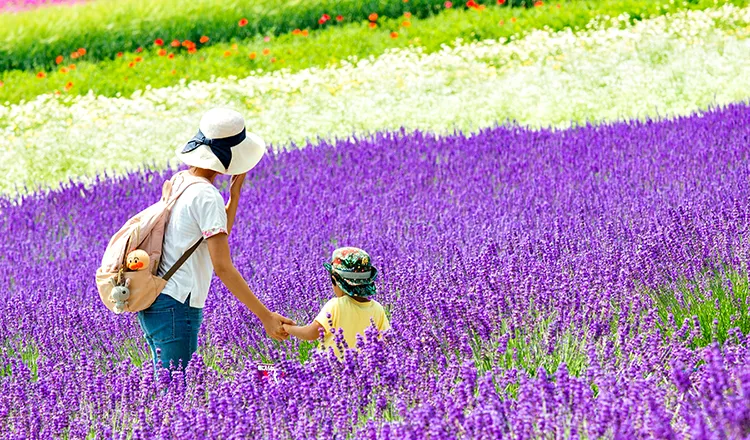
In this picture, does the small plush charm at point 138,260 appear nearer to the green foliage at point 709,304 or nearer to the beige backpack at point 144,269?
the beige backpack at point 144,269

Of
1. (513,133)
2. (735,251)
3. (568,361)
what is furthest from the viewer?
(513,133)

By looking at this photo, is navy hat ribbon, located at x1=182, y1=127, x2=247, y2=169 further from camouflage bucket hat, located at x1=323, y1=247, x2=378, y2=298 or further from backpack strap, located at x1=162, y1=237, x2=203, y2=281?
camouflage bucket hat, located at x1=323, y1=247, x2=378, y2=298

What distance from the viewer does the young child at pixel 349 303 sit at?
3881mm

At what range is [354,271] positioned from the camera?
390 cm

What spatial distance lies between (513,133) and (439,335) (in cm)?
518

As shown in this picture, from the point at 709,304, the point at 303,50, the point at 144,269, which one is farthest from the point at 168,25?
the point at 709,304

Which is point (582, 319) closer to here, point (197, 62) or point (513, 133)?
point (513, 133)

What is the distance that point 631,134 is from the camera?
808cm

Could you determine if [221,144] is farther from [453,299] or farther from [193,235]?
[453,299]

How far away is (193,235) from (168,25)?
13835 millimetres

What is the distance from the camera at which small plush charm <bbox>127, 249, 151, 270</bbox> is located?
3641 millimetres

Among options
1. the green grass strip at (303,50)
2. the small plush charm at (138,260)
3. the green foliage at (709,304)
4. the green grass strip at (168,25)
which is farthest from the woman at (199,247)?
the green grass strip at (168,25)

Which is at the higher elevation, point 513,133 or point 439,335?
point 439,335

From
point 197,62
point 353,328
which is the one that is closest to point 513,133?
point 353,328
